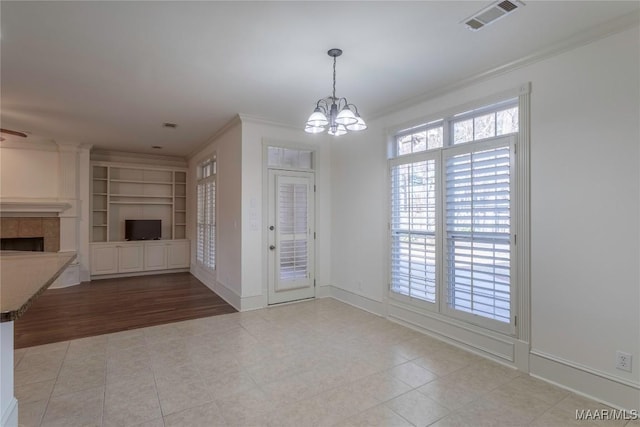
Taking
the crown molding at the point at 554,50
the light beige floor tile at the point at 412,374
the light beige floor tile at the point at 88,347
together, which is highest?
the crown molding at the point at 554,50

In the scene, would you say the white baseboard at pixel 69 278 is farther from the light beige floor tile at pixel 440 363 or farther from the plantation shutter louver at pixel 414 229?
the light beige floor tile at pixel 440 363

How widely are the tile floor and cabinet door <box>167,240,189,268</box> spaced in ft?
13.2

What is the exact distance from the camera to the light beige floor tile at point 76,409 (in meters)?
2.23

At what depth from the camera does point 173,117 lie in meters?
4.82

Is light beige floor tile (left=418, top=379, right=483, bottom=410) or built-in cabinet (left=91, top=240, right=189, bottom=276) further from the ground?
built-in cabinet (left=91, top=240, right=189, bottom=276)

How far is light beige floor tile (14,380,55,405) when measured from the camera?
2.49m

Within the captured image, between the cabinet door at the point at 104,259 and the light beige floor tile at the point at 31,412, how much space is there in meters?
5.17

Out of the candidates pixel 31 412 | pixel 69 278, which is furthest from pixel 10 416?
pixel 69 278

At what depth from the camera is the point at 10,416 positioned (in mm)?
1966

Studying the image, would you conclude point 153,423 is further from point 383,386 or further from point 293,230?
point 293,230

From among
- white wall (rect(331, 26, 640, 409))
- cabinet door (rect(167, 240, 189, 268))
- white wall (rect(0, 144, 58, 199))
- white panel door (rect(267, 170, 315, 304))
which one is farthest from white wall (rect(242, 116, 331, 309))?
white wall (rect(0, 144, 58, 199))

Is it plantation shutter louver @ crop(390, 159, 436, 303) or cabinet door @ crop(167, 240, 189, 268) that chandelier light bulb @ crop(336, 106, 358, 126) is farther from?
cabinet door @ crop(167, 240, 189, 268)

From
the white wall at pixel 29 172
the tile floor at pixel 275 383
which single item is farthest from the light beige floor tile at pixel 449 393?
the white wall at pixel 29 172

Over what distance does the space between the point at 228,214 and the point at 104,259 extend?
3694 millimetres
